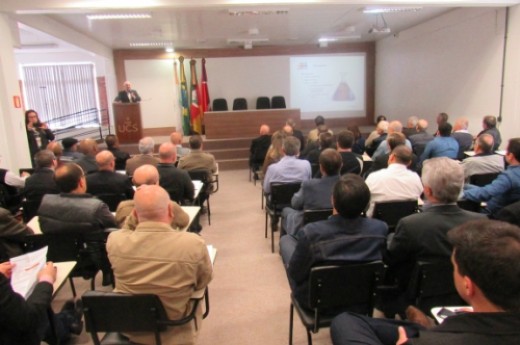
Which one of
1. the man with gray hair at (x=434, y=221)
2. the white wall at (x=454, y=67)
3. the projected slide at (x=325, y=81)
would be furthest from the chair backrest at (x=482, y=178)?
the projected slide at (x=325, y=81)

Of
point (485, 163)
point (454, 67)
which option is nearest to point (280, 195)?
point (485, 163)

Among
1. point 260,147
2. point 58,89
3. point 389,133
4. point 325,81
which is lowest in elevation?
point 260,147

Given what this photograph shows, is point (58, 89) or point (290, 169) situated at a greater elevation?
point (58, 89)

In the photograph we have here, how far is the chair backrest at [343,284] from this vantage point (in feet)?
6.26

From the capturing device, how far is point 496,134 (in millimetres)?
5566

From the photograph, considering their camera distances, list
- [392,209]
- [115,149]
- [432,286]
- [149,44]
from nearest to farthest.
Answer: [432,286] → [392,209] → [115,149] → [149,44]

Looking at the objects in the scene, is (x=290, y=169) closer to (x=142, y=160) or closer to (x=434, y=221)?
(x=142, y=160)

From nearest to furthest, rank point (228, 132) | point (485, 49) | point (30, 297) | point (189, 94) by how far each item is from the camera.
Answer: point (30, 297)
point (485, 49)
point (228, 132)
point (189, 94)

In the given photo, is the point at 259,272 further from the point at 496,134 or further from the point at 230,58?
the point at 230,58

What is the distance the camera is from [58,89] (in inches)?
471

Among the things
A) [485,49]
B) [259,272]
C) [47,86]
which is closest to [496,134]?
[485,49]

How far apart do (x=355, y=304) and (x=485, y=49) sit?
6545 mm

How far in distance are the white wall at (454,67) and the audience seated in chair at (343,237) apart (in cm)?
554

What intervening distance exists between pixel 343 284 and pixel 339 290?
4 centimetres
